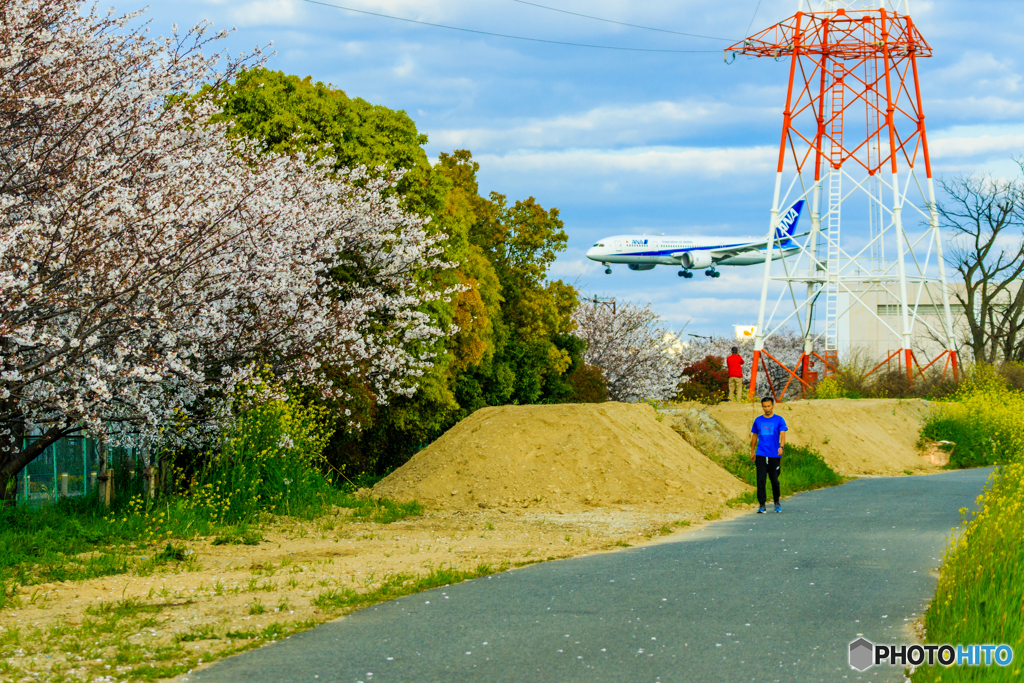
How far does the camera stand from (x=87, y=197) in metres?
11.7

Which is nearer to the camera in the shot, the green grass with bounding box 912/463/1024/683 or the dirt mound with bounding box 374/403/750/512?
the green grass with bounding box 912/463/1024/683

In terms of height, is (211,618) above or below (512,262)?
below

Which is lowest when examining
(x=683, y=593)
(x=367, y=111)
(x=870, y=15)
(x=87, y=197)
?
(x=683, y=593)

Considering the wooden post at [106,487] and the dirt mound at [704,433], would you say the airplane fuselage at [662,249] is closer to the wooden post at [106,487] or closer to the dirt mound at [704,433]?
the dirt mound at [704,433]

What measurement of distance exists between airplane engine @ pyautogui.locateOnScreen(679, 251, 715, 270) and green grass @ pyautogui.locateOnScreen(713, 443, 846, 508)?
54350 mm

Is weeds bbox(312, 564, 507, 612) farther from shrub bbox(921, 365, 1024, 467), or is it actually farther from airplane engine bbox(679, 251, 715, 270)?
airplane engine bbox(679, 251, 715, 270)

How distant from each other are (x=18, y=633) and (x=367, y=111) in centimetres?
1592

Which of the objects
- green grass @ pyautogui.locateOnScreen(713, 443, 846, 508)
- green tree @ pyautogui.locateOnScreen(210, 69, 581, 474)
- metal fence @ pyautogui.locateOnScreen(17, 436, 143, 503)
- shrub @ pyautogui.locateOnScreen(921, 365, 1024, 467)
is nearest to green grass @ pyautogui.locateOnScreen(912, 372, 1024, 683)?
green grass @ pyautogui.locateOnScreen(713, 443, 846, 508)

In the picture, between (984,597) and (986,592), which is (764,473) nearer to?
(986,592)

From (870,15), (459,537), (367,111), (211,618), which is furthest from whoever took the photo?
A: (870,15)

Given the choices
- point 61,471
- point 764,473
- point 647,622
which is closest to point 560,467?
point 764,473

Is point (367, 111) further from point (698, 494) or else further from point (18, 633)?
point (18, 633)

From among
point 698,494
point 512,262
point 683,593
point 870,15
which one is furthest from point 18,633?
point 870,15

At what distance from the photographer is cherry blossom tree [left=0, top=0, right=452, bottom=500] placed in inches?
442
